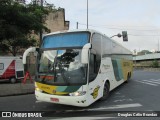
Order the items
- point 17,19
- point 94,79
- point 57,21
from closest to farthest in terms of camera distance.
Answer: point 94,79 < point 17,19 < point 57,21

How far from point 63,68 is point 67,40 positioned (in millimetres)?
1242

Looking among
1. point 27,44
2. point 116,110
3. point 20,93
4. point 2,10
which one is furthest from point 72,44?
point 27,44

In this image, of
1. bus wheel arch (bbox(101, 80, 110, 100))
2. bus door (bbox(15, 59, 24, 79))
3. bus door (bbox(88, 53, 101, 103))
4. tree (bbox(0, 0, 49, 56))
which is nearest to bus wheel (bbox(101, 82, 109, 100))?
bus wheel arch (bbox(101, 80, 110, 100))

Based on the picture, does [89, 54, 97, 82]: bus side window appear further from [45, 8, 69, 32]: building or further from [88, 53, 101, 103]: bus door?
[45, 8, 69, 32]: building

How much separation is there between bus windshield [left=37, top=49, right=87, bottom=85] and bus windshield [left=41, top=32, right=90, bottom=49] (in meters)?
0.29

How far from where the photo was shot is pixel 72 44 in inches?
409

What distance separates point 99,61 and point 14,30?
8534mm

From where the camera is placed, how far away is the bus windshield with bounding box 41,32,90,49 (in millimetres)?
10398

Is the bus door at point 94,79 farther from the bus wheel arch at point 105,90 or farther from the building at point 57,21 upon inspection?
the building at point 57,21

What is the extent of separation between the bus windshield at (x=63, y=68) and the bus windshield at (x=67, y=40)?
0.29m

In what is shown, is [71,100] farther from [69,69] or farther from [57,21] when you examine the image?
[57,21]

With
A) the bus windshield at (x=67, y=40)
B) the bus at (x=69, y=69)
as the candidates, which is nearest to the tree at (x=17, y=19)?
the bus windshield at (x=67, y=40)

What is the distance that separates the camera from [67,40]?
10570mm

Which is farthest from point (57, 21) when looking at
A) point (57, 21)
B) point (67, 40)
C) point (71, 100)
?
point (71, 100)
